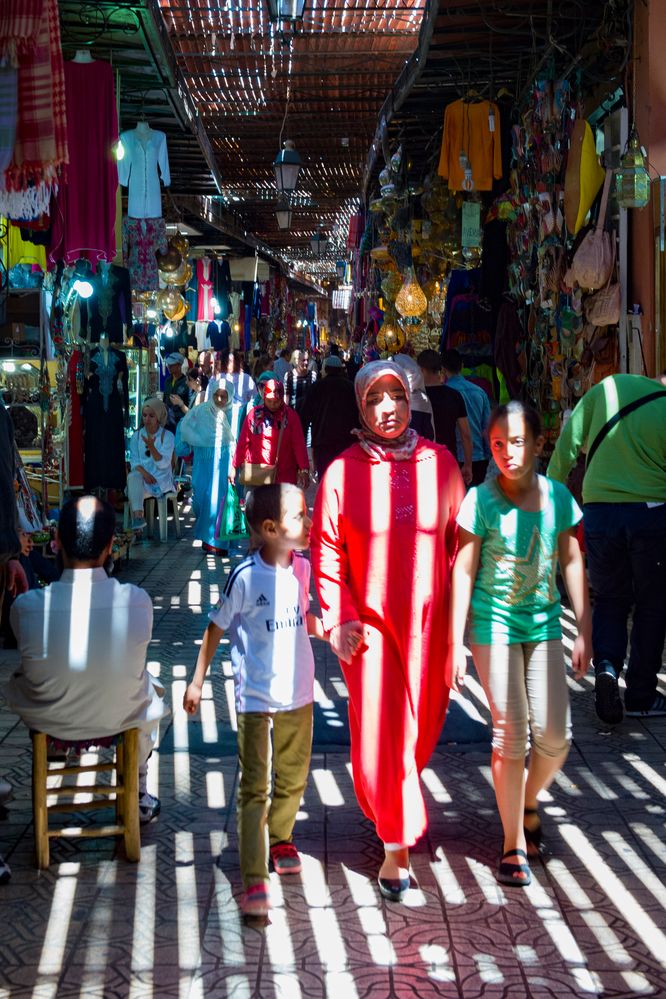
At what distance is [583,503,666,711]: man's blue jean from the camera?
5348 millimetres

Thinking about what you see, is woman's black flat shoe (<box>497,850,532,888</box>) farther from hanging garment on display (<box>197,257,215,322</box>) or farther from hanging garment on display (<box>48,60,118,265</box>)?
hanging garment on display (<box>197,257,215,322</box>)

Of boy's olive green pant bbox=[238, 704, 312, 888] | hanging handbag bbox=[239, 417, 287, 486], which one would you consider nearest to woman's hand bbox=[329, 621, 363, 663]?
boy's olive green pant bbox=[238, 704, 312, 888]

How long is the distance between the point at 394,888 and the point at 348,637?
737 mm

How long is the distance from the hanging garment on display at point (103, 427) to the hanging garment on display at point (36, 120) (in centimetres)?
536

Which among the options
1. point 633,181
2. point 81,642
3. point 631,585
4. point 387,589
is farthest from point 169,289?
point 387,589

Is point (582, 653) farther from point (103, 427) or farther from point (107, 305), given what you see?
point (107, 305)

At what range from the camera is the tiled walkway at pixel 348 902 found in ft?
10.3

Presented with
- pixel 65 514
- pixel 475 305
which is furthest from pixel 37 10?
pixel 475 305

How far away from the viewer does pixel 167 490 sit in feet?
36.3

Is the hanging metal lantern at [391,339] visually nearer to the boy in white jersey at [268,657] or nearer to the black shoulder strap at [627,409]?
the black shoulder strap at [627,409]

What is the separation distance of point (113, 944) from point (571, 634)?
4.25m

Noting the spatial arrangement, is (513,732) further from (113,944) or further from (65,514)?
(65,514)

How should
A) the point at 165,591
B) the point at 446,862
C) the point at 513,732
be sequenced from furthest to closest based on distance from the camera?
the point at 165,591 < the point at 446,862 < the point at 513,732

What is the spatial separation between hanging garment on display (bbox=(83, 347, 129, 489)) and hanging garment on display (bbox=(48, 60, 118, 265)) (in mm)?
2797
